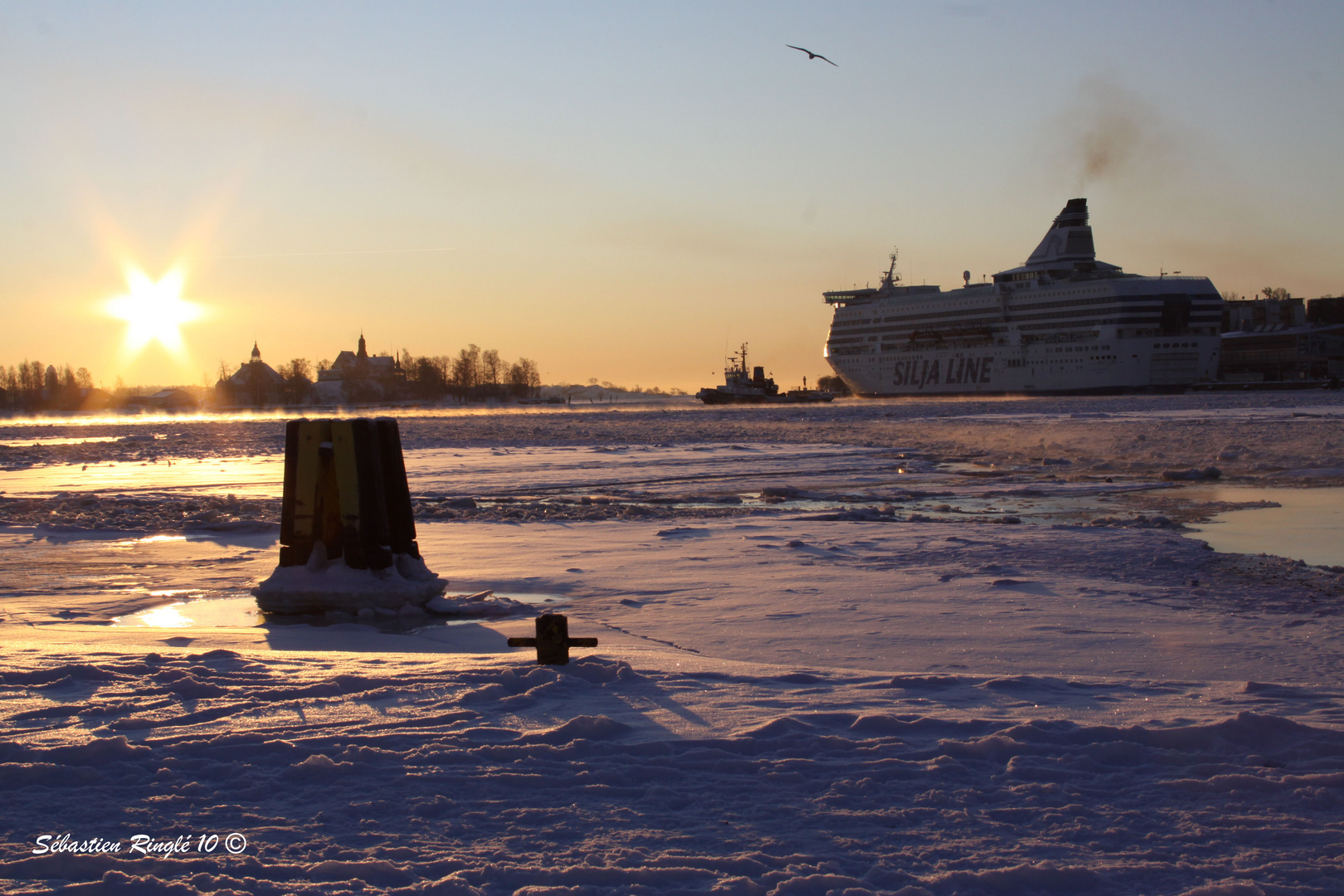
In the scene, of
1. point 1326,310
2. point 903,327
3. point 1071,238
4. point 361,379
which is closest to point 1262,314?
point 1326,310

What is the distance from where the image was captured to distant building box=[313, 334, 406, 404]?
141m

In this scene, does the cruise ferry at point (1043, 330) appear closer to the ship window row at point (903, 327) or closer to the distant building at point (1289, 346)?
the ship window row at point (903, 327)

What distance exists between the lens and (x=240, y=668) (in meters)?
4.01

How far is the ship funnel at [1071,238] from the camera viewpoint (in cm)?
9006

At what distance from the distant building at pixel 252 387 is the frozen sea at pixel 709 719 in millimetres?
133863

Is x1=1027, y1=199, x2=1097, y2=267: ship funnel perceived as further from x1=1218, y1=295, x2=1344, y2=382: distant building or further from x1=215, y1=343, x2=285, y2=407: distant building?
x1=215, y1=343, x2=285, y2=407: distant building

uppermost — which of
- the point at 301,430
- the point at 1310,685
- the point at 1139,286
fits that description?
the point at 1139,286

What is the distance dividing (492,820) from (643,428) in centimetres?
3339

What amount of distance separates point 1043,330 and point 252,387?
104 metres

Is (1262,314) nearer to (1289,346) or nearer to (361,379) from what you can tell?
(1289,346)

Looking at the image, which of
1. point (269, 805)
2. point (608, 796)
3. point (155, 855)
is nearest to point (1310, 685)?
point (608, 796)

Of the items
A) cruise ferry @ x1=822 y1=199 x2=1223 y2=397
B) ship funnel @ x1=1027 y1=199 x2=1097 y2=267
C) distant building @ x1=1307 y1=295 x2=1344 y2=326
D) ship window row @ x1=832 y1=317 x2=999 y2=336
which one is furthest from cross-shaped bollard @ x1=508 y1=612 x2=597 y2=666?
distant building @ x1=1307 y1=295 x2=1344 y2=326

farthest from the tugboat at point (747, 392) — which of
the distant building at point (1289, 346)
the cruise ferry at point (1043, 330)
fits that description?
the distant building at point (1289, 346)

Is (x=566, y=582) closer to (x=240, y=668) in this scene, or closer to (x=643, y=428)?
(x=240, y=668)
